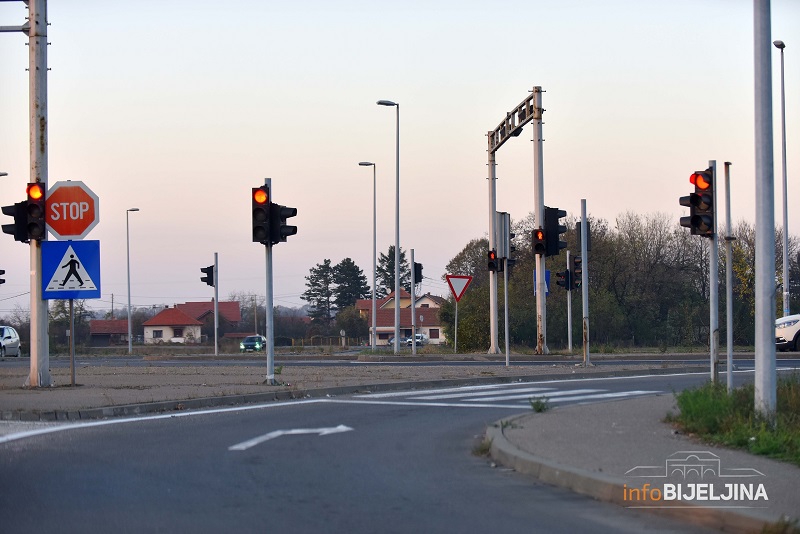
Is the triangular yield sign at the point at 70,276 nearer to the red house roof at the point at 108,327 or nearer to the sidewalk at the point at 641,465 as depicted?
the sidewalk at the point at 641,465

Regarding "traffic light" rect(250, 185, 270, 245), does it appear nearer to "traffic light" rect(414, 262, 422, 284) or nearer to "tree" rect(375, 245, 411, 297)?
"traffic light" rect(414, 262, 422, 284)

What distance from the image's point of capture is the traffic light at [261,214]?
18.0 meters

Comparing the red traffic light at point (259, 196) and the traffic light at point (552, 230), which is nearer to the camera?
the red traffic light at point (259, 196)

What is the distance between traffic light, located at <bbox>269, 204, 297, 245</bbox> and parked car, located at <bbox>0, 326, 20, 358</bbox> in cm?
3021

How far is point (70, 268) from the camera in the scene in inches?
686

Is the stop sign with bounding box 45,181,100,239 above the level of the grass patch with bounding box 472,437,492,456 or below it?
above

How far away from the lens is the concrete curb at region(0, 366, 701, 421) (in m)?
13.5

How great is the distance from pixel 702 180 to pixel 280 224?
8.36m

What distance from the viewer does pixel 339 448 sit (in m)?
10.6

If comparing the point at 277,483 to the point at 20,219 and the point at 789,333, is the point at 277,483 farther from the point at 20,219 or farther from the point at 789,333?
the point at 789,333

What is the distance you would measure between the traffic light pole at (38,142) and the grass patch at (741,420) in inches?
466

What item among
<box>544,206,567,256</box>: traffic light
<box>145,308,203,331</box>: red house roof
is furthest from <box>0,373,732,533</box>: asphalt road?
<box>145,308,203,331</box>: red house roof

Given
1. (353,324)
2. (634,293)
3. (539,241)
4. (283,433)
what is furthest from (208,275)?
(353,324)

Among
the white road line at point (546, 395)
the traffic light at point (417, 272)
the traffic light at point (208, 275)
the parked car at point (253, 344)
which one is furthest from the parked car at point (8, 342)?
the white road line at point (546, 395)
